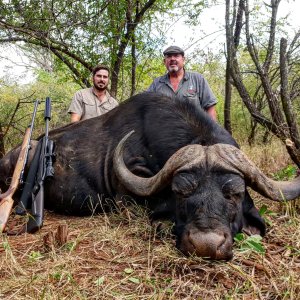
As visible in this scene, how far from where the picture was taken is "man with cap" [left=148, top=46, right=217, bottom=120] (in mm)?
6266

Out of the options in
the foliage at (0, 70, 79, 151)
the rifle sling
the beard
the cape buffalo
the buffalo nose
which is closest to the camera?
the buffalo nose

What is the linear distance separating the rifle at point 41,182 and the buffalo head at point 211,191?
1.10m

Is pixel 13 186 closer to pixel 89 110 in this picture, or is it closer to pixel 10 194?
pixel 10 194

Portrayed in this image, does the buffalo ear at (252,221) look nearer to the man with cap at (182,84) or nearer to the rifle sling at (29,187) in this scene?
the rifle sling at (29,187)

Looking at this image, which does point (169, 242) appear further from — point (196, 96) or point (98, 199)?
point (196, 96)

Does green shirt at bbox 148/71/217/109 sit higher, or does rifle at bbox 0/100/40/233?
green shirt at bbox 148/71/217/109

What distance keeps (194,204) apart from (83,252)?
96cm

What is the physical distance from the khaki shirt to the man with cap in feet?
3.73

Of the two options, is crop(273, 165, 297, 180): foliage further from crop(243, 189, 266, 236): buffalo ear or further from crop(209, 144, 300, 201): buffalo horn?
crop(243, 189, 266, 236): buffalo ear

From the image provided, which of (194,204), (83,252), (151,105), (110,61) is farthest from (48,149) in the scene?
(110,61)

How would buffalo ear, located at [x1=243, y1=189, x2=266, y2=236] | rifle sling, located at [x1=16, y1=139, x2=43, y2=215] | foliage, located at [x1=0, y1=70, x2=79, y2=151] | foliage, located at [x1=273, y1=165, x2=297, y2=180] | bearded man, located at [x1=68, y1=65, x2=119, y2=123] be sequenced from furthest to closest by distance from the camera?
foliage, located at [x1=0, y1=70, x2=79, y2=151]
bearded man, located at [x1=68, y1=65, x2=119, y2=123]
foliage, located at [x1=273, y1=165, x2=297, y2=180]
rifle sling, located at [x1=16, y1=139, x2=43, y2=215]
buffalo ear, located at [x1=243, y1=189, x2=266, y2=236]

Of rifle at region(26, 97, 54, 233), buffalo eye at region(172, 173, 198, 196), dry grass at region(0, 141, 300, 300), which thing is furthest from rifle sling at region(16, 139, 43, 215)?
buffalo eye at region(172, 173, 198, 196)

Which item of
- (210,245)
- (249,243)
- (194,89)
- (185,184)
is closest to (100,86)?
(194,89)

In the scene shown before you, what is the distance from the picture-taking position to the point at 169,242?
3293mm
